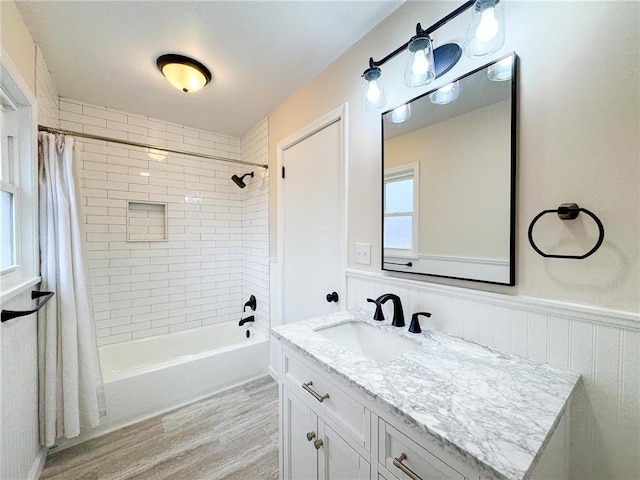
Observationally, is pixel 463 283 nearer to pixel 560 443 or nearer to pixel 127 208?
pixel 560 443

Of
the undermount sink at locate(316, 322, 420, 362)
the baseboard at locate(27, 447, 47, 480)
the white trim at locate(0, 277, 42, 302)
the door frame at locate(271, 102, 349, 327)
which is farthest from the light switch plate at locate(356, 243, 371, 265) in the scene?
the baseboard at locate(27, 447, 47, 480)

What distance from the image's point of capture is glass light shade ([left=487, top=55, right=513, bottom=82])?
96 centimetres

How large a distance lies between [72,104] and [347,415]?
3.12 metres

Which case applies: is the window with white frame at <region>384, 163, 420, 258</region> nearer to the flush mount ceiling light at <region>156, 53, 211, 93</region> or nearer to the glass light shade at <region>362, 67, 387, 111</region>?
the glass light shade at <region>362, 67, 387, 111</region>

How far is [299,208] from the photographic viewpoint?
212 cm

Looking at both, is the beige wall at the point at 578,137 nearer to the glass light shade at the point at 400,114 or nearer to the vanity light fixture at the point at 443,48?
the vanity light fixture at the point at 443,48

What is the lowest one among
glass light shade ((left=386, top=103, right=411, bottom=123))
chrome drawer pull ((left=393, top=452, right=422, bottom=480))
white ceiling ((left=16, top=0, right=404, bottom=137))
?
chrome drawer pull ((left=393, top=452, right=422, bottom=480))

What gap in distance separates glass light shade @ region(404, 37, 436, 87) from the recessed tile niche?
2.54 m

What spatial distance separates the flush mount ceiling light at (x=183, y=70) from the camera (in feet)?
5.51

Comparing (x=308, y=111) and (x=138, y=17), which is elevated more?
(x=138, y=17)

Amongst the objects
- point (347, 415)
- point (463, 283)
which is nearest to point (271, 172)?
point (463, 283)

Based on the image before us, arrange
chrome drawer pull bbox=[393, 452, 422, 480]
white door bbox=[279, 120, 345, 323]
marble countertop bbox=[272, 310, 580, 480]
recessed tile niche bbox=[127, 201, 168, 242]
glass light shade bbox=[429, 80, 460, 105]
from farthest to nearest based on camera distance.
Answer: recessed tile niche bbox=[127, 201, 168, 242], white door bbox=[279, 120, 345, 323], glass light shade bbox=[429, 80, 460, 105], chrome drawer pull bbox=[393, 452, 422, 480], marble countertop bbox=[272, 310, 580, 480]

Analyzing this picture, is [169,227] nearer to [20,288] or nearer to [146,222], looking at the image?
[146,222]

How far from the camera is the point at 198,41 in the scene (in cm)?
155
